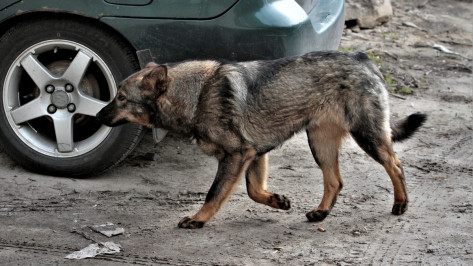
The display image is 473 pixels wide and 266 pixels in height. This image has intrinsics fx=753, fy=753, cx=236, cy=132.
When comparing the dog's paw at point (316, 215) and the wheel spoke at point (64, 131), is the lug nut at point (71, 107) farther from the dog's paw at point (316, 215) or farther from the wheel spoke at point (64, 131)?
the dog's paw at point (316, 215)

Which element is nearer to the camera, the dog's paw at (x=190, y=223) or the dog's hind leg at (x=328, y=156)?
the dog's paw at (x=190, y=223)

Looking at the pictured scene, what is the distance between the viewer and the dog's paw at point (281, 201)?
216 inches

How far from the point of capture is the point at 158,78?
200 inches

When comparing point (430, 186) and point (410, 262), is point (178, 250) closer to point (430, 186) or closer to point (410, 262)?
point (410, 262)

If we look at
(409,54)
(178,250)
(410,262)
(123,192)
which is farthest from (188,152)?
(409,54)

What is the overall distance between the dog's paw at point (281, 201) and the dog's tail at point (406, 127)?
919 millimetres

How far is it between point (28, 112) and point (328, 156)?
2.31 metres

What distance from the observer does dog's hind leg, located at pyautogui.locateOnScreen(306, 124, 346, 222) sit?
5453mm

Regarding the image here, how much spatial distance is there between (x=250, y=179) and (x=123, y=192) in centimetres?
100

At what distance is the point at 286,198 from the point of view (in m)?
5.53

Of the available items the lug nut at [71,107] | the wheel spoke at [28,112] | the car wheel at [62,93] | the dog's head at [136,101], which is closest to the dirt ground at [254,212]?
the car wheel at [62,93]

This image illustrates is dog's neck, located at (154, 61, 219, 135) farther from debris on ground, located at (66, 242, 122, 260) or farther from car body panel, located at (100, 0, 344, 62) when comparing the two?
debris on ground, located at (66, 242, 122, 260)

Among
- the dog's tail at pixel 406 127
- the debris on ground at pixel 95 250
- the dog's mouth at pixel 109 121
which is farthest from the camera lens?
the dog's tail at pixel 406 127

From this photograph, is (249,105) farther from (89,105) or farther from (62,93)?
(62,93)
